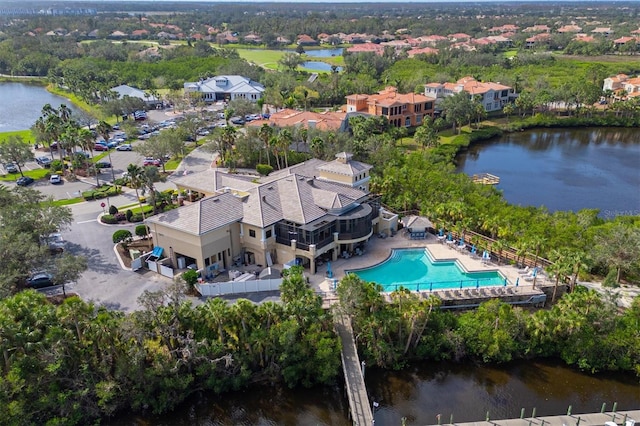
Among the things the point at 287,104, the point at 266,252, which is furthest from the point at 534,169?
the point at 266,252

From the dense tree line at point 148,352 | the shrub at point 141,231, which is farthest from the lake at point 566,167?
the shrub at point 141,231

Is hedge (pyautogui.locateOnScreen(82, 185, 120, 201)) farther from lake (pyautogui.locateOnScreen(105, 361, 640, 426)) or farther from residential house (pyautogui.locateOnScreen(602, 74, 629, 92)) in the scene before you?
residential house (pyautogui.locateOnScreen(602, 74, 629, 92))

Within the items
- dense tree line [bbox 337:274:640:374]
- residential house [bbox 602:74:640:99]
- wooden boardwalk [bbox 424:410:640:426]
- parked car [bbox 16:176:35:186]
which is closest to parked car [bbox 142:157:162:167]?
parked car [bbox 16:176:35:186]

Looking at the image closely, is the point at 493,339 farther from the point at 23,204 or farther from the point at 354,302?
the point at 23,204

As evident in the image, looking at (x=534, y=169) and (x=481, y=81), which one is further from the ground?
(x=481, y=81)

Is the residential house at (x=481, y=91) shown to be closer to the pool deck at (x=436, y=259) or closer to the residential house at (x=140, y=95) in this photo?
the residential house at (x=140, y=95)

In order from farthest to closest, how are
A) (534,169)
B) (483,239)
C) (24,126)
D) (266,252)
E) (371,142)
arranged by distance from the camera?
(24,126), (534,169), (371,142), (483,239), (266,252)
